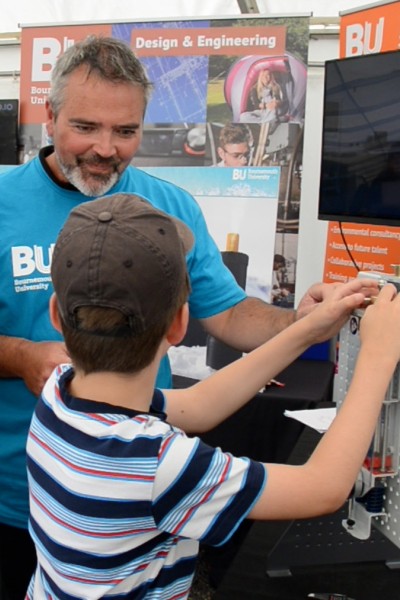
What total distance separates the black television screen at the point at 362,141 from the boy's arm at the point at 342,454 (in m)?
1.16

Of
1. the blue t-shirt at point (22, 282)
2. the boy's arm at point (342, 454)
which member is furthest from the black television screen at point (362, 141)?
the boy's arm at point (342, 454)

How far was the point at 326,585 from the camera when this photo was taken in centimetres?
107

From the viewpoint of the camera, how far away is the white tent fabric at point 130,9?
11.6 ft

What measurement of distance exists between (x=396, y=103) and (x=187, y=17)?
6.21 ft

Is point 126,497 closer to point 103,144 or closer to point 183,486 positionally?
point 183,486

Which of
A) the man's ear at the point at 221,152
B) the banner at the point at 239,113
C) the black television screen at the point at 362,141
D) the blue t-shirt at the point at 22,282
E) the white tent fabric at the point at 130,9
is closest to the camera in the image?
the blue t-shirt at the point at 22,282

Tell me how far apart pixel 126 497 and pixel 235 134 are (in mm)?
2818

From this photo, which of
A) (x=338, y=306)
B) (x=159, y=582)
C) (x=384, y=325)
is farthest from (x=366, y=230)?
(x=159, y=582)

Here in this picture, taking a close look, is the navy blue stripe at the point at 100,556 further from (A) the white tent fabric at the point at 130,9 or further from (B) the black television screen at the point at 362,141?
(A) the white tent fabric at the point at 130,9

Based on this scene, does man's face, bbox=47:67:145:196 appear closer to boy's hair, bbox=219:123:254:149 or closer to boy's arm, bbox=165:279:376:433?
boy's arm, bbox=165:279:376:433

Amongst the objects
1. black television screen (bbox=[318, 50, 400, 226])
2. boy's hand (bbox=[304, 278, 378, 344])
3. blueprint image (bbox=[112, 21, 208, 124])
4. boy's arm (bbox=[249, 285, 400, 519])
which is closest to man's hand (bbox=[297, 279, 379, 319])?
boy's hand (bbox=[304, 278, 378, 344])

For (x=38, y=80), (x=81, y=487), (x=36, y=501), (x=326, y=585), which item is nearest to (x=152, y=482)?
(x=81, y=487)

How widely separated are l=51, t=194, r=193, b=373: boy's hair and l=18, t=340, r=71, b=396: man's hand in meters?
0.35

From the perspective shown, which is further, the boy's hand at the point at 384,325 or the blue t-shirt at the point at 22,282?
the blue t-shirt at the point at 22,282
